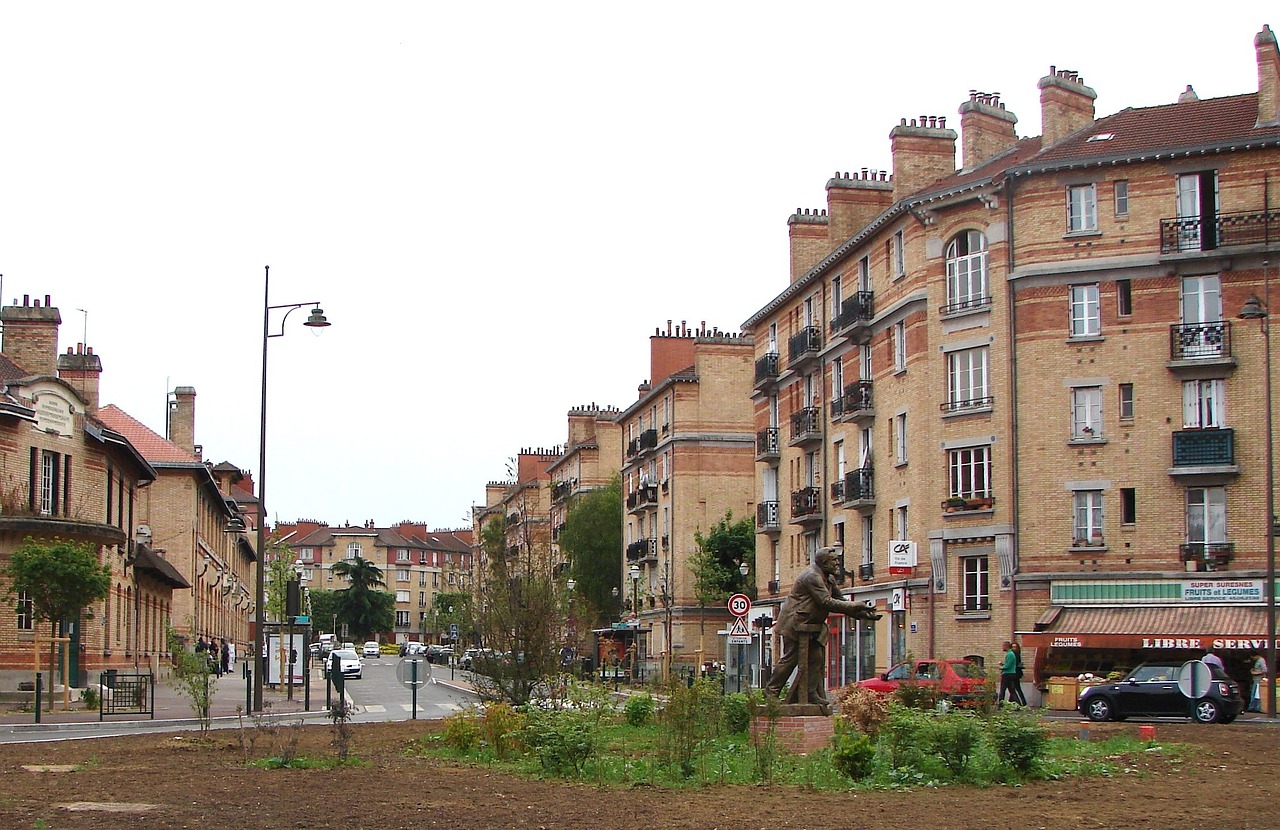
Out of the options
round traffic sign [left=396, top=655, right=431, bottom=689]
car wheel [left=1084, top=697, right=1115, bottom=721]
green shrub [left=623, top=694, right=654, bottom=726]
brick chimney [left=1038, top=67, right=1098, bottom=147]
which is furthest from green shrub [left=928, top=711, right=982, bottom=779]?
brick chimney [left=1038, top=67, right=1098, bottom=147]

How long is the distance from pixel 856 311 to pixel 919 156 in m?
5.19

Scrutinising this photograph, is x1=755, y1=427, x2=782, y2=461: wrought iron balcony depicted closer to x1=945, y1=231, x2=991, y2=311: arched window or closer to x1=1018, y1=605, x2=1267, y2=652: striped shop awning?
x1=945, y1=231, x2=991, y2=311: arched window

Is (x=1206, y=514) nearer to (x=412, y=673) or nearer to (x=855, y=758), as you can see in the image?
(x=412, y=673)

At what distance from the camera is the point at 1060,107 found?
44.0 m

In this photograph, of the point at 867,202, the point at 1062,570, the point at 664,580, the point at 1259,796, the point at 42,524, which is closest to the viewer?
the point at 1259,796

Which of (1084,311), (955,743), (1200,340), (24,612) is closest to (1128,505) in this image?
(1200,340)

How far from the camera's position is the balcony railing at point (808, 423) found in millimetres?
52625

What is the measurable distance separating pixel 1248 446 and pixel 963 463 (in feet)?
24.7

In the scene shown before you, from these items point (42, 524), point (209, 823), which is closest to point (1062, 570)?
point (42, 524)

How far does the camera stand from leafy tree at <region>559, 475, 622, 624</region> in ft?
287

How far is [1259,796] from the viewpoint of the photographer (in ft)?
48.3

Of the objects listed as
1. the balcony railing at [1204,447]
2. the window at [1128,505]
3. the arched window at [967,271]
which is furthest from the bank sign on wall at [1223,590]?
the arched window at [967,271]

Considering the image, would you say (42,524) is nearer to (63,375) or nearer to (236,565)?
(63,375)

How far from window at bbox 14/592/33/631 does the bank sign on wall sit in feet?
93.4
